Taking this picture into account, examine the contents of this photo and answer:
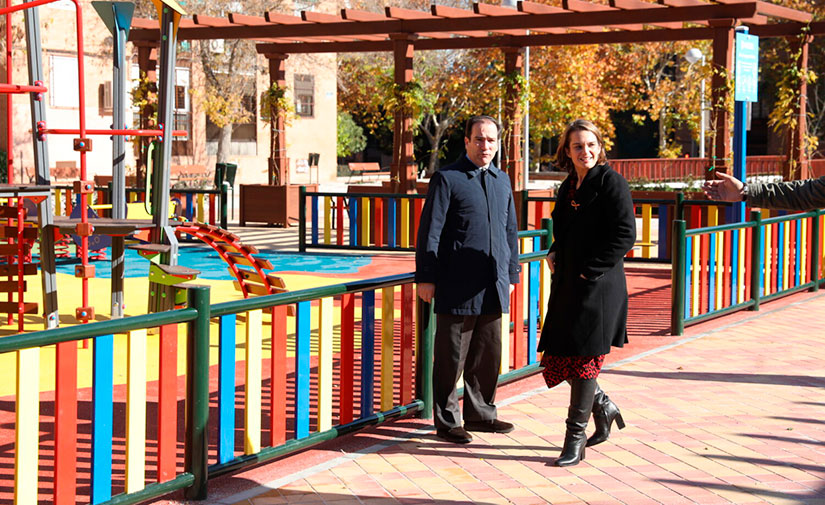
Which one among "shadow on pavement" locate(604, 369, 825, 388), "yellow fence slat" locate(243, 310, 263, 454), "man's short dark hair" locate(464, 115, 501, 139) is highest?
"man's short dark hair" locate(464, 115, 501, 139)

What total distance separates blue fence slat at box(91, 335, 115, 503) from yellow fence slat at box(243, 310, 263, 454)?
0.88 meters

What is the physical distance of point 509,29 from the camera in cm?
1872

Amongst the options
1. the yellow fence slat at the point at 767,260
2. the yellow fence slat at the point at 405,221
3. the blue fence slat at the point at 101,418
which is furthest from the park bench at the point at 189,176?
the blue fence slat at the point at 101,418

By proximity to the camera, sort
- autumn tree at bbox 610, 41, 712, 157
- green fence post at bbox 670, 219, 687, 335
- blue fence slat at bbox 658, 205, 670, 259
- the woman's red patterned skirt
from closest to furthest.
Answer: the woman's red patterned skirt
green fence post at bbox 670, 219, 687, 335
blue fence slat at bbox 658, 205, 670, 259
autumn tree at bbox 610, 41, 712, 157

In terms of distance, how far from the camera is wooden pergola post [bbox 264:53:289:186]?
71.3ft

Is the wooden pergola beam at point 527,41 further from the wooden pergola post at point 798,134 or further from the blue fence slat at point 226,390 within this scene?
the blue fence slat at point 226,390

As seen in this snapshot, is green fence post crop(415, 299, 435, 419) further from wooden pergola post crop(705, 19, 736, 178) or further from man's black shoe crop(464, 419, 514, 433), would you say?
wooden pergola post crop(705, 19, 736, 178)

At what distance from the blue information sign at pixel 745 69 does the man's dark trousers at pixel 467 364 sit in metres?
6.93

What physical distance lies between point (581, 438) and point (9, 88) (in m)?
5.67

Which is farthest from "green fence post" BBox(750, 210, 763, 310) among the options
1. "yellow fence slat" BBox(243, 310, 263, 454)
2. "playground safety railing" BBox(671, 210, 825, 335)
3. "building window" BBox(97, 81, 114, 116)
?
"building window" BBox(97, 81, 114, 116)

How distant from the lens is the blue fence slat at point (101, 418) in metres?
4.40

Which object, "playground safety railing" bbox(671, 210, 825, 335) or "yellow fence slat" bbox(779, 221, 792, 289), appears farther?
"yellow fence slat" bbox(779, 221, 792, 289)

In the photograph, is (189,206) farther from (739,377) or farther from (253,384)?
(253,384)

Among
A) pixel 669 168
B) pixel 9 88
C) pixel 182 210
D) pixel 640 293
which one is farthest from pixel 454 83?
pixel 9 88
